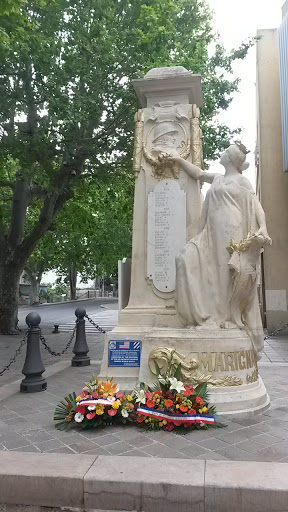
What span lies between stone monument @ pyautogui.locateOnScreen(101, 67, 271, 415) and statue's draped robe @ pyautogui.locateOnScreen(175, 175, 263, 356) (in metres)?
0.01

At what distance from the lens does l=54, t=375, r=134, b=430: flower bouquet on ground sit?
4.30 meters

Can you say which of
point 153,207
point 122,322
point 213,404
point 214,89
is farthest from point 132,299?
point 214,89

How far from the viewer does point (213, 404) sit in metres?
4.62

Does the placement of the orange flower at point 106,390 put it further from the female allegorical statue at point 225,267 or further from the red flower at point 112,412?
the female allegorical statue at point 225,267

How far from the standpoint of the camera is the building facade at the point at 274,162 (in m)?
16.0

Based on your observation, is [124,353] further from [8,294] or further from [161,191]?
[8,294]

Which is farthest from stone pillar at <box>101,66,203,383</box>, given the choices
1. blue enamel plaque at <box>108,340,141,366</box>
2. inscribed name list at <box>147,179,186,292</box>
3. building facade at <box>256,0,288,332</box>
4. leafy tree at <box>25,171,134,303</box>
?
building facade at <box>256,0,288,332</box>

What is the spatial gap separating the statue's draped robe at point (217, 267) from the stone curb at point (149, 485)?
2.24m

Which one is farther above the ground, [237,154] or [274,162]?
[274,162]

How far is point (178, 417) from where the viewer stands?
425 cm

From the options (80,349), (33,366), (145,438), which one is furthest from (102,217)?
(145,438)

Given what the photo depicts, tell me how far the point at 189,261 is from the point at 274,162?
1309 centimetres

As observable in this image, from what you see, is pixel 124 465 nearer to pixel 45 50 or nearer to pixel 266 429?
pixel 266 429

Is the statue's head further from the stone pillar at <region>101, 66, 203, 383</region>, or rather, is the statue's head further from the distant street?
the distant street
